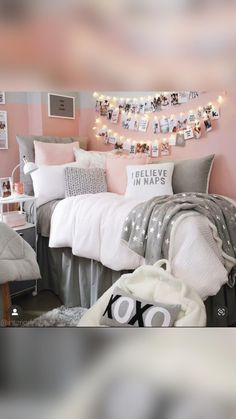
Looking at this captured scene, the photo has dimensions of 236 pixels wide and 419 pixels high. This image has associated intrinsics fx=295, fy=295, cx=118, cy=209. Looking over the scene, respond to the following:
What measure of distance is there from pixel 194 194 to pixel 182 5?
1.26ft

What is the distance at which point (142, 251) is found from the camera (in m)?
0.63

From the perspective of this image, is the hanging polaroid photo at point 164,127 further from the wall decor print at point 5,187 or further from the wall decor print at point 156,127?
the wall decor print at point 5,187

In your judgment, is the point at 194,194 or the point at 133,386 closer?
the point at 133,386

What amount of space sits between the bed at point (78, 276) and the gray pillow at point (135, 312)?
5 cm

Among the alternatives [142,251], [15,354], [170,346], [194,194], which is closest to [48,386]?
[15,354]

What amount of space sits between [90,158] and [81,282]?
0.27m

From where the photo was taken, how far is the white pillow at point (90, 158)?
63cm

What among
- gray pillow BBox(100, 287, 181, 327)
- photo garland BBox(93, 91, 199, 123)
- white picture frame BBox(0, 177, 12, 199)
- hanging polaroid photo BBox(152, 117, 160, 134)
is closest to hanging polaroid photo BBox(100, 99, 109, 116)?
photo garland BBox(93, 91, 199, 123)

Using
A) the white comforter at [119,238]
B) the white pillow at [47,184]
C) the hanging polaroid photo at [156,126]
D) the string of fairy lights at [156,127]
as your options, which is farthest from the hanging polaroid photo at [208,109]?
the white pillow at [47,184]

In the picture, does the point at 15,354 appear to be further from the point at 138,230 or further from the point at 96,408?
the point at 138,230

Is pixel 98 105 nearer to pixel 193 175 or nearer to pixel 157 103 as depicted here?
pixel 157 103

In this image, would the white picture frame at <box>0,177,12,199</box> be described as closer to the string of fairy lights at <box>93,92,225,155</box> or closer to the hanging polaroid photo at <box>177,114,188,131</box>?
the string of fairy lights at <box>93,92,225,155</box>

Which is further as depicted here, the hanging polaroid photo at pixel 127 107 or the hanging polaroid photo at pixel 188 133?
the hanging polaroid photo at pixel 188 133

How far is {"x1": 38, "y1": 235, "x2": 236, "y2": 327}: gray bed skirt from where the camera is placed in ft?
1.91
